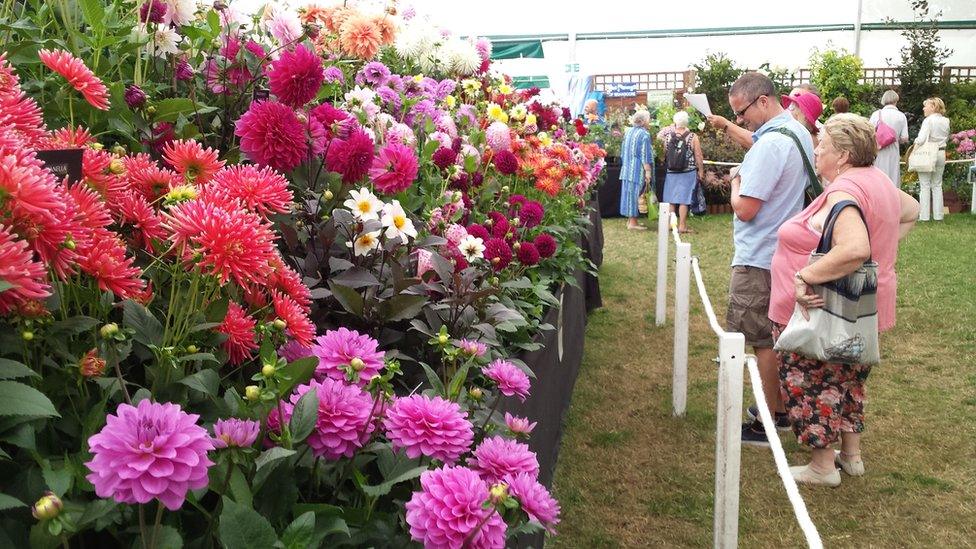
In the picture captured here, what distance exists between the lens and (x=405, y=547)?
2.97ft

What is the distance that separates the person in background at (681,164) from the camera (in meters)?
9.41

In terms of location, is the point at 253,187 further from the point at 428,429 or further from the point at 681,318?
the point at 681,318

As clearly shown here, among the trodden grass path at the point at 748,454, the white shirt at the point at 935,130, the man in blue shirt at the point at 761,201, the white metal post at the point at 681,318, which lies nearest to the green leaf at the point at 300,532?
the trodden grass path at the point at 748,454

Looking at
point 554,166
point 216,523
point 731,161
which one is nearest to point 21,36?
point 216,523

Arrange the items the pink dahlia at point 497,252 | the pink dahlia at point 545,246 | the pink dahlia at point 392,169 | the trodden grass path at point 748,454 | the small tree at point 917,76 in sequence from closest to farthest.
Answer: the pink dahlia at point 392,169, the pink dahlia at point 497,252, the pink dahlia at point 545,246, the trodden grass path at point 748,454, the small tree at point 917,76

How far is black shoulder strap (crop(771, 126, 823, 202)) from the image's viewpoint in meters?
3.18

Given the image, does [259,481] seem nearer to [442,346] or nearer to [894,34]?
[442,346]

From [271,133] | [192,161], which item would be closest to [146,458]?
[192,161]

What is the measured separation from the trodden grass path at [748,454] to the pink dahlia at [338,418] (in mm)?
2042

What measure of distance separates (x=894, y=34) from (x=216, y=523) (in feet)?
58.4

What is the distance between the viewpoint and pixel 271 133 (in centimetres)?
124

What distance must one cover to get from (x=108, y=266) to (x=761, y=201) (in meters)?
2.83

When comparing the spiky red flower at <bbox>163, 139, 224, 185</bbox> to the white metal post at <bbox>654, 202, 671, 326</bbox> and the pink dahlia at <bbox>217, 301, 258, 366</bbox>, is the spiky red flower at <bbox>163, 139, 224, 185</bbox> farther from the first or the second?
the white metal post at <bbox>654, 202, 671, 326</bbox>

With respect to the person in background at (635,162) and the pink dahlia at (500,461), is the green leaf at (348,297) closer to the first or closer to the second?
the pink dahlia at (500,461)
